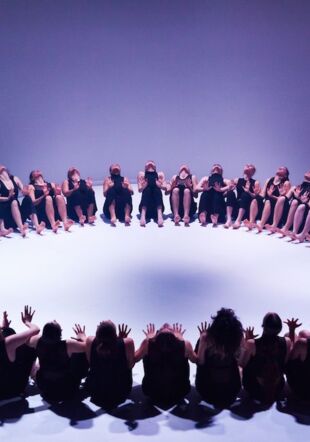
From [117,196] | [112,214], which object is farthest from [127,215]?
[117,196]

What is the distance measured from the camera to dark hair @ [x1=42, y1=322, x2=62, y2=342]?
3.48 metres

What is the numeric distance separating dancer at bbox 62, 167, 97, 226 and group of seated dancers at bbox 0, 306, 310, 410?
14.7ft

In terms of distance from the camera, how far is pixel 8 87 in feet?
32.2

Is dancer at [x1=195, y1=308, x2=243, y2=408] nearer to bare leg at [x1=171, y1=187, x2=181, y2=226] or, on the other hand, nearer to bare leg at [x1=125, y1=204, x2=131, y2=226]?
bare leg at [x1=125, y1=204, x2=131, y2=226]

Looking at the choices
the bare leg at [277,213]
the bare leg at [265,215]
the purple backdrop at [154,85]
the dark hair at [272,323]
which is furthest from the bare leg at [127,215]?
the dark hair at [272,323]

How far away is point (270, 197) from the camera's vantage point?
7.68 meters

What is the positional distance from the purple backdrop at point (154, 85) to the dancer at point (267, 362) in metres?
7.89

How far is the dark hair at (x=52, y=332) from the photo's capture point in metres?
3.48

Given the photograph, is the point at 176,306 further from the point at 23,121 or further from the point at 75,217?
the point at 23,121

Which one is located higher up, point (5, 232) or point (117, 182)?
point (117, 182)

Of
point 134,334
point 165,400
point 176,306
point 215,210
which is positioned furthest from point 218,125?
point 165,400

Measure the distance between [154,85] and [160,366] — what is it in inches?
324

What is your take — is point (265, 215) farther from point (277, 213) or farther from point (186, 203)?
point (186, 203)

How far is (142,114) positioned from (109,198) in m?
3.45
